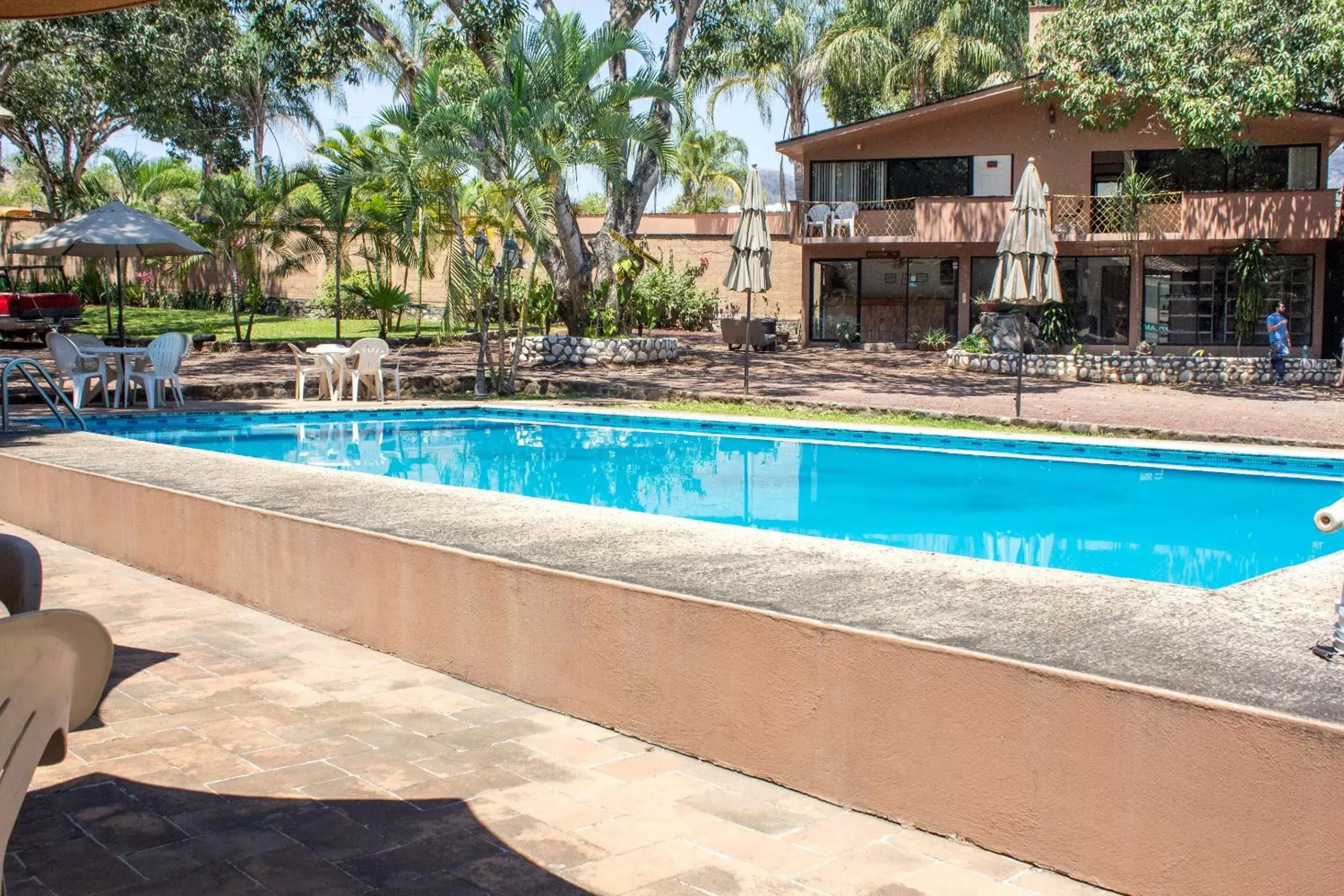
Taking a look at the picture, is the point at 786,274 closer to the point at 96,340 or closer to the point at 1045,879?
the point at 96,340

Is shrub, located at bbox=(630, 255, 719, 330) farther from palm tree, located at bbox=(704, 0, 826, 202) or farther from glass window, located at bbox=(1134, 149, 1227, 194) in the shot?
glass window, located at bbox=(1134, 149, 1227, 194)

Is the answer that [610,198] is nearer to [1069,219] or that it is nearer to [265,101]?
[1069,219]

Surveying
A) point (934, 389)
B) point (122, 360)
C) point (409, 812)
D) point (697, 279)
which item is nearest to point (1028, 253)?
point (934, 389)

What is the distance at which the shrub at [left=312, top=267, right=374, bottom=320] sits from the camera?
1139 inches

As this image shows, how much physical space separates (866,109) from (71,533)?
34.8m

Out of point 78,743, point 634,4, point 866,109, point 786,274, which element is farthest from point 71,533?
point 866,109

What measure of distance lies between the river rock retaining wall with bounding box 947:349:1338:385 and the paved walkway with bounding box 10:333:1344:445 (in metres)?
0.56

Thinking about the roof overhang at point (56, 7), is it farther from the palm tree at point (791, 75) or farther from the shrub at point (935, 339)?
the palm tree at point (791, 75)

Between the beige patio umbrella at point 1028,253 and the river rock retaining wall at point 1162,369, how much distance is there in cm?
566

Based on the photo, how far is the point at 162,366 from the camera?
14.8 m

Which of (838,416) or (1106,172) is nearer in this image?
(838,416)

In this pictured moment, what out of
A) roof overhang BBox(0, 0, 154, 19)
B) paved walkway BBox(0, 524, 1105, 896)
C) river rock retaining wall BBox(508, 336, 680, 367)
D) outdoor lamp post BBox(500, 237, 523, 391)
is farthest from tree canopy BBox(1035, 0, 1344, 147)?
roof overhang BBox(0, 0, 154, 19)

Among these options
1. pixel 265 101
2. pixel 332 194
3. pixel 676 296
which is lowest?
pixel 676 296

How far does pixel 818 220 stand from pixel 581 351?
23.7 ft
